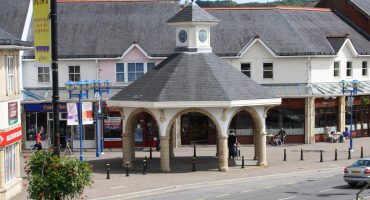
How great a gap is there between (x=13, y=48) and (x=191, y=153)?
2242 cm

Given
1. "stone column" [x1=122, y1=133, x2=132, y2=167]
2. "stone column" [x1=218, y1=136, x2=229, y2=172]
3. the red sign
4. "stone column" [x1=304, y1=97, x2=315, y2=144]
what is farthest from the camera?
"stone column" [x1=304, y1=97, x2=315, y2=144]

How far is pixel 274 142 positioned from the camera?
2410 inches

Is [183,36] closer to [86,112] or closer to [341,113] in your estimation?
[86,112]

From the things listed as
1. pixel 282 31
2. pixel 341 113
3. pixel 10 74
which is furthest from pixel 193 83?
pixel 341 113

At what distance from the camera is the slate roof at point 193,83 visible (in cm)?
4431

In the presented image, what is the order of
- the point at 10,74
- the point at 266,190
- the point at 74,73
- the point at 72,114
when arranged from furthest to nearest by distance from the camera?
the point at 74,73
the point at 72,114
the point at 266,190
the point at 10,74

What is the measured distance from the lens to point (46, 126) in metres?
59.5

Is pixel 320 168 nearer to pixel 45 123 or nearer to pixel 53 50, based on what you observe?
pixel 45 123

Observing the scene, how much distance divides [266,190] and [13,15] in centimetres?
3095

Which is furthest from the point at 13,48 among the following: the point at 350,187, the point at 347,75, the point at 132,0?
the point at 347,75

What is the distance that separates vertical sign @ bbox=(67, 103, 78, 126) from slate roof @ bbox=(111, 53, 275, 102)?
3281mm

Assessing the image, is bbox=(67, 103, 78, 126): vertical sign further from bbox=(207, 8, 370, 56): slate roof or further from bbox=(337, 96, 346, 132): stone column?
bbox=(337, 96, 346, 132): stone column

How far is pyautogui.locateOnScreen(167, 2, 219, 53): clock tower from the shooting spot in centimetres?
4775

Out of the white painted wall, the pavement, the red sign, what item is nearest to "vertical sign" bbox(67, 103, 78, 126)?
the pavement
